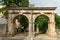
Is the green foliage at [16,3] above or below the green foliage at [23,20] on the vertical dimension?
above

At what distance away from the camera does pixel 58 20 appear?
148 ft

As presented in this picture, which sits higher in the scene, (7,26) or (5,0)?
(5,0)

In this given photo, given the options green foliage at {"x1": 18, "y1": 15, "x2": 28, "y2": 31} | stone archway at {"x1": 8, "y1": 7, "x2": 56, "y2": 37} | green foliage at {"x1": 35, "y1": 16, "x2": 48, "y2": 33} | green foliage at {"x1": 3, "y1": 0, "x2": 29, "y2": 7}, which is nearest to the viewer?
stone archway at {"x1": 8, "y1": 7, "x2": 56, "y2": 37}

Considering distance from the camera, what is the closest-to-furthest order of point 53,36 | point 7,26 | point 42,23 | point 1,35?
point 1,35, point 53,36, point 7,26, point 42,23

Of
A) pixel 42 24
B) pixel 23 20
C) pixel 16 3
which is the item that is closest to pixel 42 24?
pixel 42 24

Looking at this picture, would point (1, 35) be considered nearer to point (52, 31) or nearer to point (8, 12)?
point (8, 12)

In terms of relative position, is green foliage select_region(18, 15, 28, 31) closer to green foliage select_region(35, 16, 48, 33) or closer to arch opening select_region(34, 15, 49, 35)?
arch opening select_region(34, 15, 49, 35)

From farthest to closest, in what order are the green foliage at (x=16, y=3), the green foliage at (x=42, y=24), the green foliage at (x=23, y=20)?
the green foliage at (x=23, y=20), the green foliage at (x=42, y=24), the green foliage at (x=16, y=3)

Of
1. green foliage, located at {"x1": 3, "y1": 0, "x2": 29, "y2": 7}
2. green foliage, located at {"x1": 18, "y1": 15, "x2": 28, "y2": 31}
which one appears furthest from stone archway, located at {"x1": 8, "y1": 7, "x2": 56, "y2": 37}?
green foliage, located at {"x1": 18, "y1": 15, "x2": 28, "y2": 31}

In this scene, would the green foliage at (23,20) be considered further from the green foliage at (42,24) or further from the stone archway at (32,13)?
the stone archway at (32,13)

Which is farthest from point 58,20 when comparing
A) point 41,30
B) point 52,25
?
point 52,25

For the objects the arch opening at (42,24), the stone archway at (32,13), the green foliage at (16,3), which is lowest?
the arch opening at (42,24)

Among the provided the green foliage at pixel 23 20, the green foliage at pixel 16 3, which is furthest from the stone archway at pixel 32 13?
the green foliage at pixel 23 20

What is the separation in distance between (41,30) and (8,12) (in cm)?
1007
